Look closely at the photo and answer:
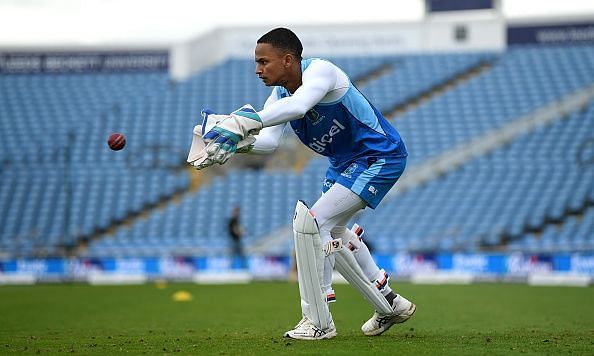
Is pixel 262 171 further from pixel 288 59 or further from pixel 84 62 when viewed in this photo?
pixel 288 59

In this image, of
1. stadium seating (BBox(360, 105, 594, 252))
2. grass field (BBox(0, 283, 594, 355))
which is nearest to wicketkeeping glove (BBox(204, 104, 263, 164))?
grass field (BBox(0, 283, 594, 355))

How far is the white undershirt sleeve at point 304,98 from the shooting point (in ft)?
22.6

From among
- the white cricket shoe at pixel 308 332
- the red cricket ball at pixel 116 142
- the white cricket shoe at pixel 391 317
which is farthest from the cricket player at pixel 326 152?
the red cricket ball at pixel 116 142

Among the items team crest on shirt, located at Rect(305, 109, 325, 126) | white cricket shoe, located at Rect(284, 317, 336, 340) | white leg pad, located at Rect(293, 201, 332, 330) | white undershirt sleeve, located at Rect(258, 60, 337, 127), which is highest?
white undershirt sleeve, located at Rect(258, 60, 337, 127)

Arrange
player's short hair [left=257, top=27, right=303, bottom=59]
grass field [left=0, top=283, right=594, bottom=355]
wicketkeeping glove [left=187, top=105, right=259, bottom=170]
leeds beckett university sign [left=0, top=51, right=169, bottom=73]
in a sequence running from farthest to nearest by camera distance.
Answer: leeds beckett university sign [left=0, top=51, right=169, bottom=73], player's short hair [left=257, top=27, right=303, bottom=59], grass field [left=0, top=283, right=594, bottom=355], wicketkeeping glove [left=187, top=105, right=259, bottom=170]

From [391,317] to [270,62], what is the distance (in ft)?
8.69

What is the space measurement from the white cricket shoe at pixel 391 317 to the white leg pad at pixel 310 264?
0.81 meters

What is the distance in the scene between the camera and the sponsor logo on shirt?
7.55 metres

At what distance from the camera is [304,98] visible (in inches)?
274

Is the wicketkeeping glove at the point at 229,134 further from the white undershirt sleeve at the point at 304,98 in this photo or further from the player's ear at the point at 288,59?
the player's ear at the point at 288,59

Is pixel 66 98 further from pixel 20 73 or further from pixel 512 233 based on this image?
pixel 512 233

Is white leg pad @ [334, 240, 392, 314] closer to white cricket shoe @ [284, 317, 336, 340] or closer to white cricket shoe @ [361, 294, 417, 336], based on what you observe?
white cricket shoe @ [361, 294, 417, 336]

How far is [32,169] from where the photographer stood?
32844mm

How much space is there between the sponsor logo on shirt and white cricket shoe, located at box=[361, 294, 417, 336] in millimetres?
1634
